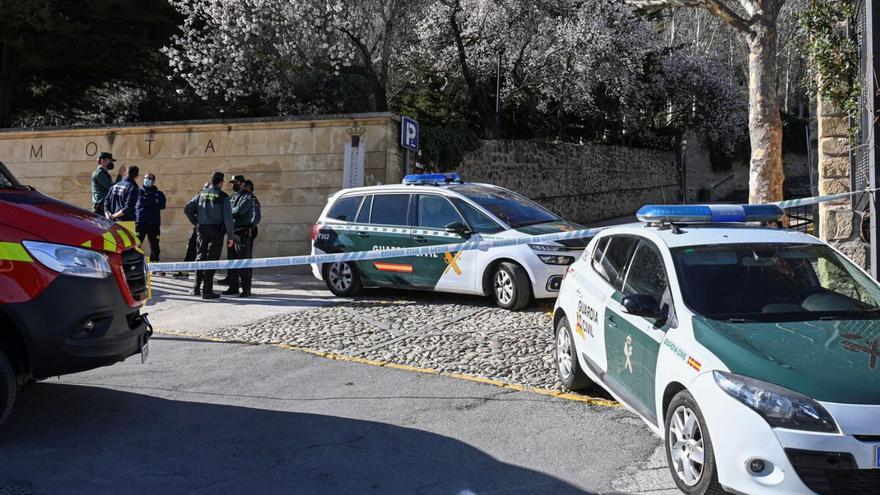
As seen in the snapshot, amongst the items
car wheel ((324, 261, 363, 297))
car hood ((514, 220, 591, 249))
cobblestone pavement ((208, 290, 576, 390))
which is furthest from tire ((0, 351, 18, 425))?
car wheel ((324, 261, 363, 297))

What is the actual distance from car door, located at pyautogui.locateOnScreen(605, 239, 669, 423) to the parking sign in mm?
10674

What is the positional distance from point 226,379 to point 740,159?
121 feet

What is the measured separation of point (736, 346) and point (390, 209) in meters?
7.57

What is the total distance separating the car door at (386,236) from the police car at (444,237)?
1cm

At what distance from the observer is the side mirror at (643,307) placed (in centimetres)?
462

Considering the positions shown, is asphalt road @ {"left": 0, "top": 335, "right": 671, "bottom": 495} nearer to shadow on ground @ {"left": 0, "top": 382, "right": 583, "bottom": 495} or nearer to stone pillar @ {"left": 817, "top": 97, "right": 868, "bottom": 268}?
shadow on ground @ {"left": 0, "top": 382, "right": 583, "bottom": 495}

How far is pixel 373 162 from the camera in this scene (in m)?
15.8

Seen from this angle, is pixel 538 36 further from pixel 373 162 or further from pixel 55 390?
pixel 55 390

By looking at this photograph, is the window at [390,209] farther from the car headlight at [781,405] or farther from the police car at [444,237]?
the car headlight at [781,405]

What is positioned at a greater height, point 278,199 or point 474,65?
point 474,65

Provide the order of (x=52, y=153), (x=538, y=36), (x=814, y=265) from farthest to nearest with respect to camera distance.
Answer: (x=538, y=36), (x=52, y=153), (x=814, y=265)

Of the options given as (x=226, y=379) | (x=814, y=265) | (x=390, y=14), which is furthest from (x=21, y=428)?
(x=390, y=14)

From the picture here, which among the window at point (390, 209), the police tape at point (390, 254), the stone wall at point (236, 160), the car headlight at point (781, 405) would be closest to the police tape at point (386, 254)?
the police tape at point (390, 254)

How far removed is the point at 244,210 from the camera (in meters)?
11.8
